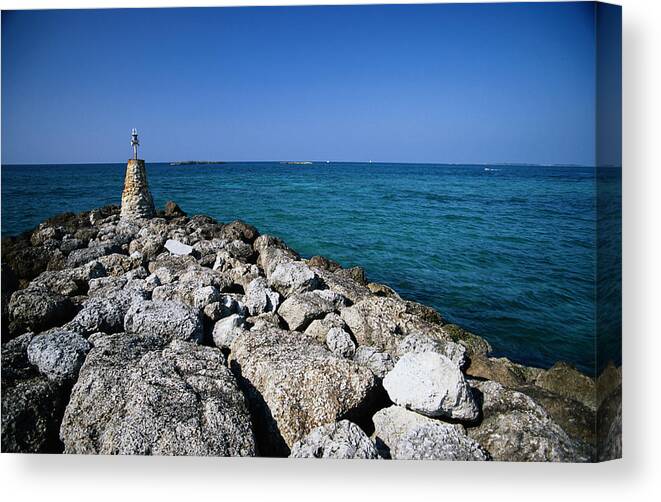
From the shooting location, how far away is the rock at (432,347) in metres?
4.85

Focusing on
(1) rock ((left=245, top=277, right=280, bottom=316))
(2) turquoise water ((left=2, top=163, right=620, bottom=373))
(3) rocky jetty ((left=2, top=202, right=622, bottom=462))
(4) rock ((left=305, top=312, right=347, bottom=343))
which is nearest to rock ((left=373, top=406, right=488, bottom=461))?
(3) rocky jetty ((left=2, top=202, right=622, bottom=462))

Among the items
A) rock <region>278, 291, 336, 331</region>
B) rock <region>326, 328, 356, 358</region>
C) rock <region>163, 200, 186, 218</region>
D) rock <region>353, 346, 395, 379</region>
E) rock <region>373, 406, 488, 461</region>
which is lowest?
rock <region>373, 406, 488, 461</region>

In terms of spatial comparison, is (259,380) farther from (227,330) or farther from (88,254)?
(88,254)

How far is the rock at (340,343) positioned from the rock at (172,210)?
2.44m

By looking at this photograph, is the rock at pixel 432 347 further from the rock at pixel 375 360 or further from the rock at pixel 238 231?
the rock at pixel 238 231

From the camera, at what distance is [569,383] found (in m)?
4.48

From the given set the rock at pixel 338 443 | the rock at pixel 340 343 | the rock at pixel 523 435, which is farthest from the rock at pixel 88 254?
the rock at pixel 523 435

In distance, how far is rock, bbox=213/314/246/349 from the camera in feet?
16.7

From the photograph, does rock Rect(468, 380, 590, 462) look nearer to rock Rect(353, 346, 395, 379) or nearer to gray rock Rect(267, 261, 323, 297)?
rock Rect(353, 346, 395, 379)

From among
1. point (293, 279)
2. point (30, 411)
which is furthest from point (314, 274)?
point (30, 411)

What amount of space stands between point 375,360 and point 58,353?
9.13 ft

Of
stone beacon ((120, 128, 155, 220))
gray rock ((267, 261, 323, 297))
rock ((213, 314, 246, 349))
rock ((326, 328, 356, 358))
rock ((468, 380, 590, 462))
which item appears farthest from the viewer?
gray rock ((267, 261, 323, 297))

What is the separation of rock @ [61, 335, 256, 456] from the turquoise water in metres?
2.05

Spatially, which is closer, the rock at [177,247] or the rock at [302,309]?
the rock at [302,309]
